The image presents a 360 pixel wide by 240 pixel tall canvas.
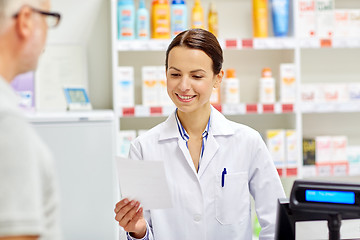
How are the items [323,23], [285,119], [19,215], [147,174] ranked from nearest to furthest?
[19,215] → [147,174] → [323,23] → [285,119]

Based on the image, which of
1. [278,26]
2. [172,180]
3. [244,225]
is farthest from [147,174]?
[278,26]

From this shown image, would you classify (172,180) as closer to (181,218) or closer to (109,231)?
(181,218)

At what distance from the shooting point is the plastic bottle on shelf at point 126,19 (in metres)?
3.47

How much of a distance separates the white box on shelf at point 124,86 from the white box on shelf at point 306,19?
1.27 meters

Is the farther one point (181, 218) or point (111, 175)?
point (111, 175)

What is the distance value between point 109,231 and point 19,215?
2.69 m

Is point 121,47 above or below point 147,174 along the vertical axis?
above

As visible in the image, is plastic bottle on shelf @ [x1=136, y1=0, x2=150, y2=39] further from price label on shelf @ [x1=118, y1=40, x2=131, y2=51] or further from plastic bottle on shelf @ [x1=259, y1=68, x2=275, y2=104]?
plastic bottle on shelf @ [x1=259, y1=68, x2=275, y2=104]

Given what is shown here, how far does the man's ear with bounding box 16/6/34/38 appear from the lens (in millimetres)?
848

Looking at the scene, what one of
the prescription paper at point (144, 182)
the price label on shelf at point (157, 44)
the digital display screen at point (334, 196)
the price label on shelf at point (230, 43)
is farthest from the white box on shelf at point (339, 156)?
the digital display screen at point (334, 196)

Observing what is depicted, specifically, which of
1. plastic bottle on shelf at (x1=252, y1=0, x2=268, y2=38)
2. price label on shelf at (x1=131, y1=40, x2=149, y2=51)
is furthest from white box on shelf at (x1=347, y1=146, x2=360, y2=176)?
price label on shelf at (x1=131, y1=40, x2=149, y2=51)

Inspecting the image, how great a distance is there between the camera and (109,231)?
334 centimetres

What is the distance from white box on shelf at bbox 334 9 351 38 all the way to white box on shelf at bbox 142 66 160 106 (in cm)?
139

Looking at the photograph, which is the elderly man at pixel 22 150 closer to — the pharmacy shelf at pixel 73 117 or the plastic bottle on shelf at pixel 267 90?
the pharmacy shelf at pixel 73 117
